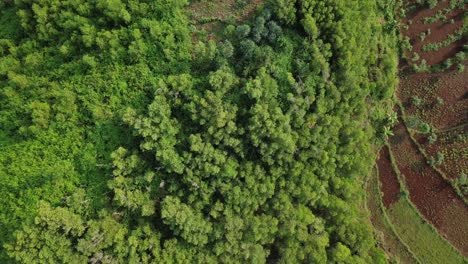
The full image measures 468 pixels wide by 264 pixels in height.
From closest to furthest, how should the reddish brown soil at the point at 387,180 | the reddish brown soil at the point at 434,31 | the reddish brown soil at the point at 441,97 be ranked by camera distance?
the reddish brown soil at the point at 387,180, the reddish brown soil at the point at 441,97, the reddish brown soil at the point at 434,31

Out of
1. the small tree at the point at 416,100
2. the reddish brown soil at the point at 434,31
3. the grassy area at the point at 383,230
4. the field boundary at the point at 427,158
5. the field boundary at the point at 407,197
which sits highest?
the reddish brown soil at the point at 434,31

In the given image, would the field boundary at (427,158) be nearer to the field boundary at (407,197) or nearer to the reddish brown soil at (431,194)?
the reddish brown soil at (431,194)

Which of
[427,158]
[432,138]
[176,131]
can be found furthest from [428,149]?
[176,131]

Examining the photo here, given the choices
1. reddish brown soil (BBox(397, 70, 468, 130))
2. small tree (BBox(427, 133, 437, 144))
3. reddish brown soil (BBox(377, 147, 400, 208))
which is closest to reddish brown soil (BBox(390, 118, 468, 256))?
reddish brown soil (BBox(377, 147, 400, 208))

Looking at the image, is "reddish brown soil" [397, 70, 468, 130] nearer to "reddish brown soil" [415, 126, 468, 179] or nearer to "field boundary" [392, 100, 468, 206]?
"field boundary" [392, 100, 468, 206]

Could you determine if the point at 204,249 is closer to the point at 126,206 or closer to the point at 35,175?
the point at 126,206

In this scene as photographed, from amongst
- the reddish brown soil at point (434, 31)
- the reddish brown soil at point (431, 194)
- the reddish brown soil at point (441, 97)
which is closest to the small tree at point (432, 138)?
the reddish brown soil at point (441, 97)

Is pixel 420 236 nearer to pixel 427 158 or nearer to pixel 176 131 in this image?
pixel 427 158
